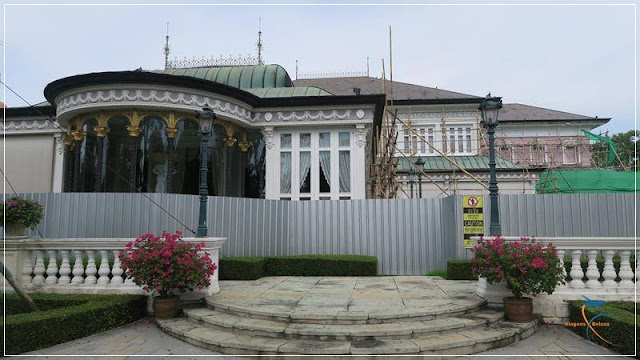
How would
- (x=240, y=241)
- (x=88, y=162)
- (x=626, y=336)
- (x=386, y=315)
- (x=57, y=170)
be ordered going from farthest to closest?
1. (x=57, y=170)
2. (x=88, y=162)
3. (x=240, y=241)
4. (x=386, y=315)
5. (x=626, y=336)

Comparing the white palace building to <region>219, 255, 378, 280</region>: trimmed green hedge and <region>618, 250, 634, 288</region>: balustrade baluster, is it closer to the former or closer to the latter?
<region>219, 255, 378, 280</region>: trimmed green hedge

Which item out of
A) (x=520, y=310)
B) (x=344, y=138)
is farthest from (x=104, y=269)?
(x=344, y=138)

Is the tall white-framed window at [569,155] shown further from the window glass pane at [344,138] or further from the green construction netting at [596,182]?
the window glass pane at [344,138]

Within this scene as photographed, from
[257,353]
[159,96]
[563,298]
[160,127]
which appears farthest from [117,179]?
[563,298]

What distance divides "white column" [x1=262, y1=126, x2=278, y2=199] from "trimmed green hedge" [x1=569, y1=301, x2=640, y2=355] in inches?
377

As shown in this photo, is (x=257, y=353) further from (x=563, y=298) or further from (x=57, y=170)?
(x=57, y=170)

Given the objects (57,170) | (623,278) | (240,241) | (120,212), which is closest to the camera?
(623,278)

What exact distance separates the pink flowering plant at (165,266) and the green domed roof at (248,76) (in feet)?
37.8

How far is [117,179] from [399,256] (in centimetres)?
961

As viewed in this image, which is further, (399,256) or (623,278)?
(399,256)

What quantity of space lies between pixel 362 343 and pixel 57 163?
14070mm

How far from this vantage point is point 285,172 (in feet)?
47.2

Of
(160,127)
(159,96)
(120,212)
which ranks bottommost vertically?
(120,212)

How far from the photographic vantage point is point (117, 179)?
45.6ft
